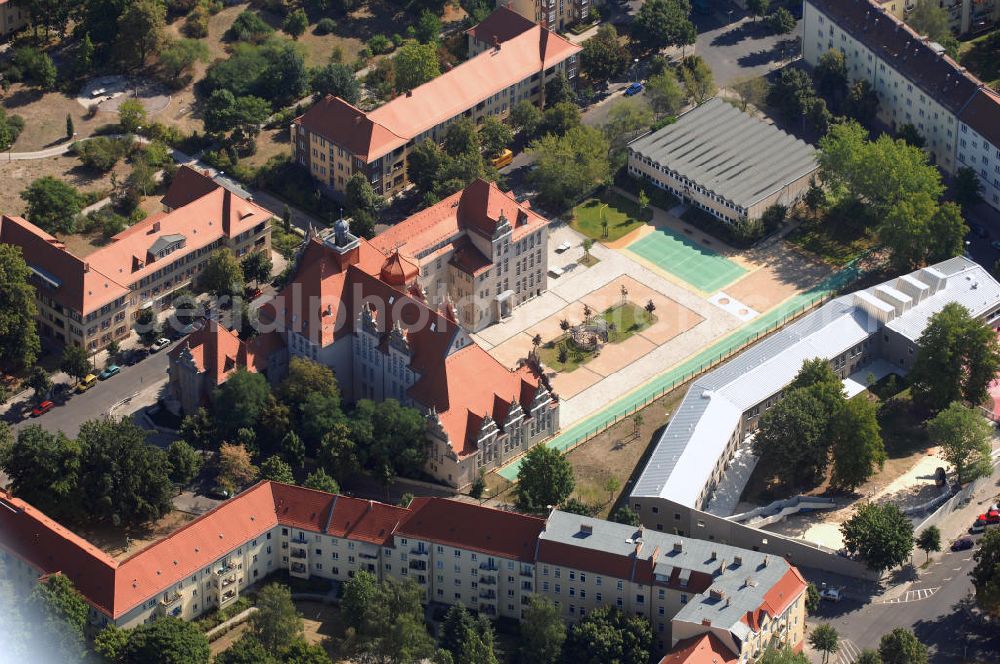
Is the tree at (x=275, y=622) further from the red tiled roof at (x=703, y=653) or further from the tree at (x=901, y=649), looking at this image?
the tree at (x=901, y=649)

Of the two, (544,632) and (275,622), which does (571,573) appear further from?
(275,622)

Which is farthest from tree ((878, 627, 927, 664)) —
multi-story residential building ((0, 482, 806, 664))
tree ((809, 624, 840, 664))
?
multi-story residential building ((0, 482, 806, 664))

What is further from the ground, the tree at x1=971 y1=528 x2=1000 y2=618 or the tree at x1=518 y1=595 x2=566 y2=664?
the tree at x1=971 y1=528 x2=1000 y2=618

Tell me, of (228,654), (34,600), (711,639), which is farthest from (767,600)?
(34,600)

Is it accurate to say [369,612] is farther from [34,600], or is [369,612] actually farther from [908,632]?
[908,632]

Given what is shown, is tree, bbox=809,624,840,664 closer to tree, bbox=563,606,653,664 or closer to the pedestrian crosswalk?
the pedestrian crosswalk

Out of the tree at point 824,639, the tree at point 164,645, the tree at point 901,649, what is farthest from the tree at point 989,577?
the tree at point 164,645
